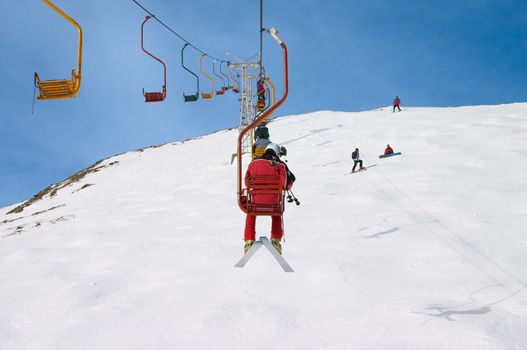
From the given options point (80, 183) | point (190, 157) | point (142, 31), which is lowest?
point (80, 183)

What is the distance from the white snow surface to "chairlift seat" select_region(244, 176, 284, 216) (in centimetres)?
120

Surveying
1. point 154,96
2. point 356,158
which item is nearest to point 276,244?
point 154,96

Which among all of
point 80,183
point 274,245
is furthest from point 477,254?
point 80,183

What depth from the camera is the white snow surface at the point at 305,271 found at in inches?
169

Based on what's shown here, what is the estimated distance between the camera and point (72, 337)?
4.43m

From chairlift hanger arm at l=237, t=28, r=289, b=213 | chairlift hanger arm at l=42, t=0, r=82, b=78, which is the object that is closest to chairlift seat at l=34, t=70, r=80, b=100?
chairlift hanger arm at l=42, t=0, r=82, b=78

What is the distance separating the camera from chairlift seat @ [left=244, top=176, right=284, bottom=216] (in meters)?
4.73

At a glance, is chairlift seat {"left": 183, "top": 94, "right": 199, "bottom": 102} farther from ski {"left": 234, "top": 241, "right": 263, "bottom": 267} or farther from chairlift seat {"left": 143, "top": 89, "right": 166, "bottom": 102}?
ski {"left": 234, "top": 241, "right": 263, "bottom": 267}

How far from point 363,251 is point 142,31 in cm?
827

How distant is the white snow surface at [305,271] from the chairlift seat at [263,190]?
1.20 metres

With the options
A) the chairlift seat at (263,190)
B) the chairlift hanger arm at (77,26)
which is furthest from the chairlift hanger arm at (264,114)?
the chairlift hanger arm at (77,26)

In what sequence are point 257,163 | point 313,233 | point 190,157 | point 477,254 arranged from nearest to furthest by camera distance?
point 257,163 < point 477,254 < point 313,233 < point 190,157

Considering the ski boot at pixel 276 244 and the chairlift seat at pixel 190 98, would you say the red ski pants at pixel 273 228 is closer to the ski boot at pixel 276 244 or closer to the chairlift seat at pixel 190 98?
the ski boot at pixel 276 244

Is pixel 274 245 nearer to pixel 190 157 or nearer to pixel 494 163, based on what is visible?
pixel 494 163
